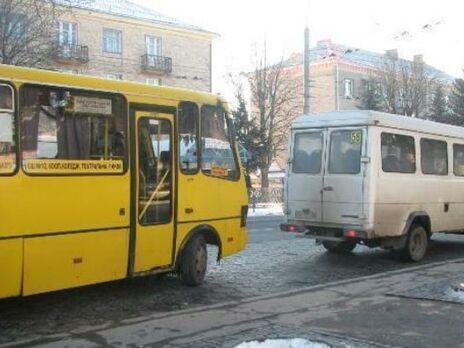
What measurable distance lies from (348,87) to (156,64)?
19263 millimetres

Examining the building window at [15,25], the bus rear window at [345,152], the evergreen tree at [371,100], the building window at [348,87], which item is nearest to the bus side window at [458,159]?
the bus rear window at [345,152]

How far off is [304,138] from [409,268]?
3084 mm

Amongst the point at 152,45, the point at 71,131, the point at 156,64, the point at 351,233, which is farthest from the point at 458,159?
the point at 152,45

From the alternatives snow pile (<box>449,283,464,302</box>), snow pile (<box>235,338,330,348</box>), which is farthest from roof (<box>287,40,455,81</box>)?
snow pile (<box>235,338,330,348</box>)

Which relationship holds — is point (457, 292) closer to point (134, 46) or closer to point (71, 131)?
point (71, 131)

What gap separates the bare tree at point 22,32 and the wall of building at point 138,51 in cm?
1574

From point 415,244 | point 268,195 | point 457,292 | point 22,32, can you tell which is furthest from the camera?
point 268,195

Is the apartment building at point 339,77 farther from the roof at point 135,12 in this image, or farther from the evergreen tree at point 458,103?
the evergreen tree at point 458,103

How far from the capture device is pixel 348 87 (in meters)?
62.1

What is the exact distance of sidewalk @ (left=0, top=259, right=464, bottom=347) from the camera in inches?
276

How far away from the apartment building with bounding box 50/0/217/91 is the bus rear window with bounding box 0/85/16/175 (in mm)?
37057

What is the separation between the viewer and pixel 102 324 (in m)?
7.93

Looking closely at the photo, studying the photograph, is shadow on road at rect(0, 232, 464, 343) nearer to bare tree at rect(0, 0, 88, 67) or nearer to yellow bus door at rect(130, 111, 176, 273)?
yellow bus door at rect(130, 111, 176, 273)

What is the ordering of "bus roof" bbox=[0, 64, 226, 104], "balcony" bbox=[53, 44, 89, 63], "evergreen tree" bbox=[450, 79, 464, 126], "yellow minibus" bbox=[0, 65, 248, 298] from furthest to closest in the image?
"evergreen tree" bbox=[450, 79, 464, 126]
"balcony" bbox=[53, 44, 89, 63]
"bus roof" bbox=[0, 64, 226, 104]
"yellow minibus" bbox=[0, 65, 248, 298]
